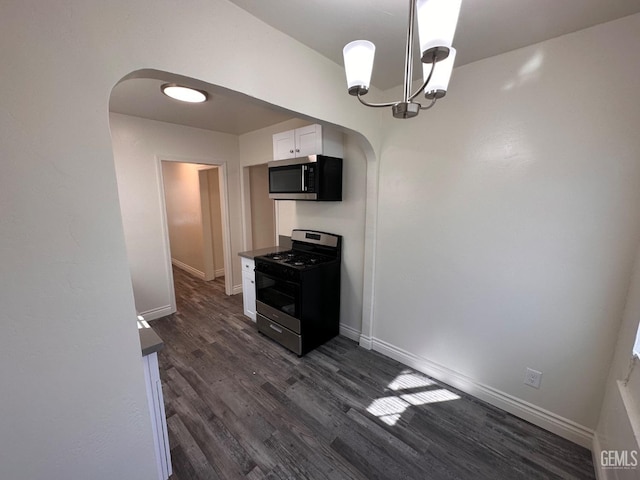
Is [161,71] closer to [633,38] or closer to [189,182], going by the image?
[633,38]

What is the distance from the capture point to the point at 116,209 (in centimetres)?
98

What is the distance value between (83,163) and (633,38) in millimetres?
2628

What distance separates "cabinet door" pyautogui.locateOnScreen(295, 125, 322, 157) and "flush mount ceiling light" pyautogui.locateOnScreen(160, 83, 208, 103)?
2.98 ft

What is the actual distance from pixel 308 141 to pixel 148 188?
6.97ft

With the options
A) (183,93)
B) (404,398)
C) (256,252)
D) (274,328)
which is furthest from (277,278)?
(183,93)

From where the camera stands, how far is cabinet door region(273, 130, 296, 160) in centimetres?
270

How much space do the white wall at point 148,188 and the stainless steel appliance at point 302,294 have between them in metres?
1.48

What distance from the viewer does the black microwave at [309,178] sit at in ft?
8.18

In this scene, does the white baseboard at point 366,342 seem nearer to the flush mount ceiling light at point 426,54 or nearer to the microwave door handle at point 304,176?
the microwave door handle at point 304,176

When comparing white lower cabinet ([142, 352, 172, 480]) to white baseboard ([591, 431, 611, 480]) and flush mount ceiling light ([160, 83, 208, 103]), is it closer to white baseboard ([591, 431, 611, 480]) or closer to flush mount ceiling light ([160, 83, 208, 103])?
flush mount ceiling light ([160, 83, 208, 103])

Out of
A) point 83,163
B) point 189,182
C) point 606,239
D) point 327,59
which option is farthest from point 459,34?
point 189,182

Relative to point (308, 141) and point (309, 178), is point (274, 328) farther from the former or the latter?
point (308, 141)

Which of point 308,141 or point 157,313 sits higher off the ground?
point 308,141

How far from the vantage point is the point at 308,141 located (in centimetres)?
254
